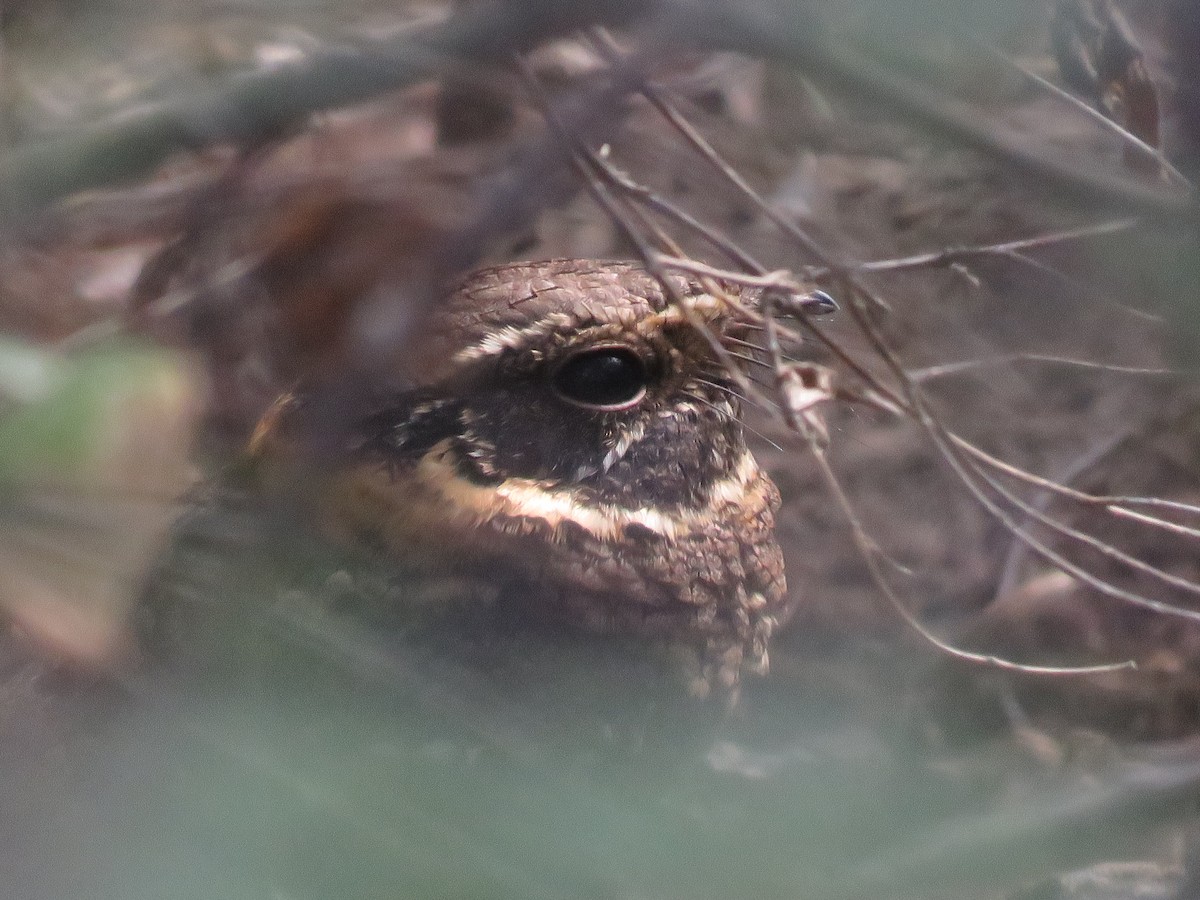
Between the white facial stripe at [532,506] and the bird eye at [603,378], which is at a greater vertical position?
the bird eye at [603,378]

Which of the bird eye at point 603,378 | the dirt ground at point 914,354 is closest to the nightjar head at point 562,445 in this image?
the bird eye at point 603,378

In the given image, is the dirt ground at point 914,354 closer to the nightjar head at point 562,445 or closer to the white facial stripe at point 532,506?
the nightjar head at point 562,445

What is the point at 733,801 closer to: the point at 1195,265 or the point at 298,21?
the point at 1195,265

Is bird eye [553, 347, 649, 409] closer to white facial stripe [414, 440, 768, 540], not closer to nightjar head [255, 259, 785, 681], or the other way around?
nightjar head [255, 259, 785, 681]

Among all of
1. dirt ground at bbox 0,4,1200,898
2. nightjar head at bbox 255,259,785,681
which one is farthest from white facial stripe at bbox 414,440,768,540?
dirt ground at bbox 0,4,1200,898

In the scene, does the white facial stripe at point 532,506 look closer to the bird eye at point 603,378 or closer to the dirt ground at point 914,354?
the bird eye at point 603,378

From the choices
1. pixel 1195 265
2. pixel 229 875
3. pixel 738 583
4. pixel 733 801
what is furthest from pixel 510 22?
pixel 738 583

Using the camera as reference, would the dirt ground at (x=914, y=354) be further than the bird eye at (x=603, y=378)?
Yes

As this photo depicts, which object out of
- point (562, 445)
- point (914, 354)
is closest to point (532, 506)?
point (562, 445)

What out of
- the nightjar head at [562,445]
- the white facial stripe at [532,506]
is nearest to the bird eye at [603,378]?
the nightjar head at [562,445]
